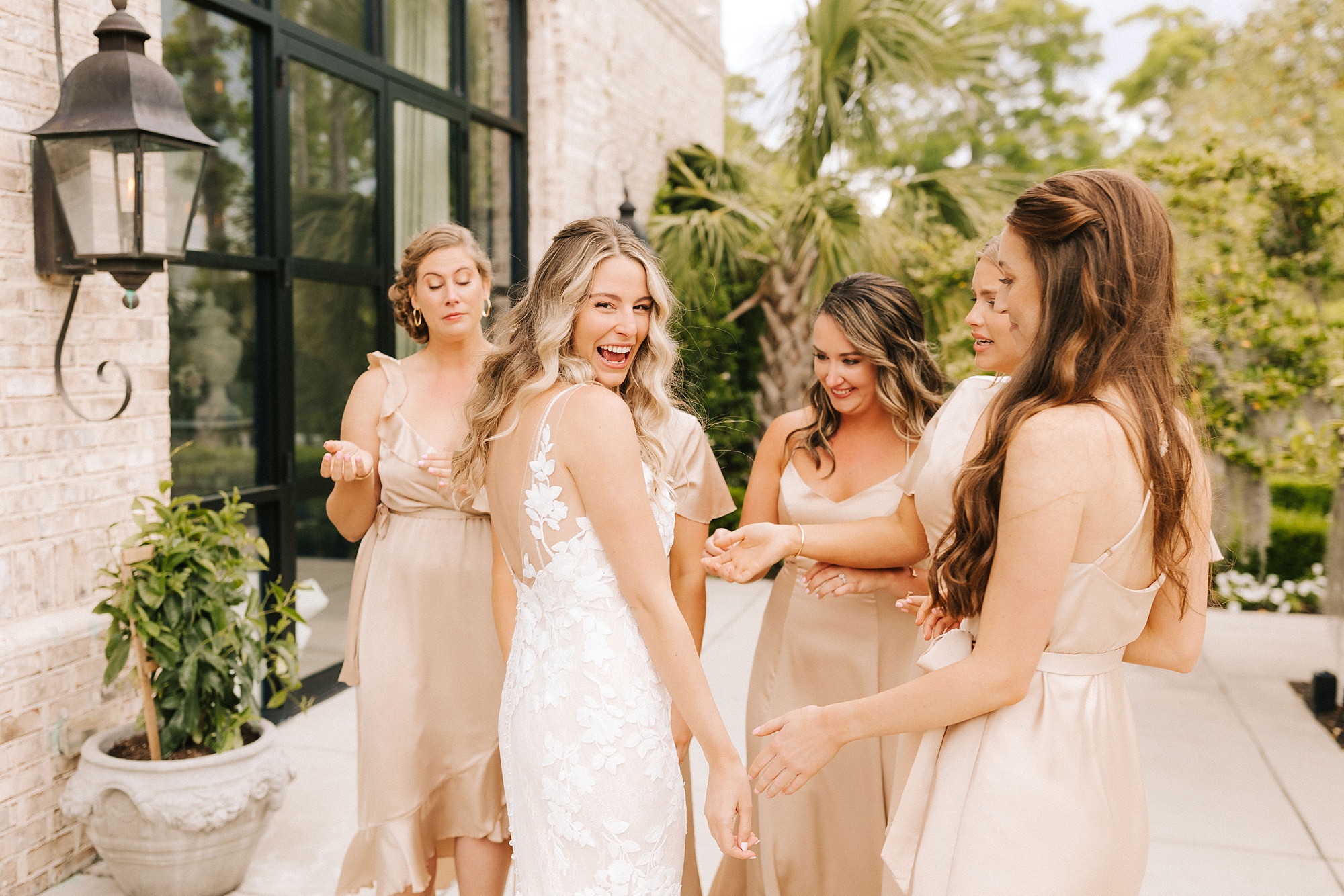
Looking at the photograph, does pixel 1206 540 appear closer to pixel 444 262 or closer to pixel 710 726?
pixel 710 726

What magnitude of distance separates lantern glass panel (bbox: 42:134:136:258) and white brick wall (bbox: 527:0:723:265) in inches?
123

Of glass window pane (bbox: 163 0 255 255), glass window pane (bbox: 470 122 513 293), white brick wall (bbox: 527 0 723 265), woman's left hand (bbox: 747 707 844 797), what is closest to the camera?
woman's left hand (bbox: 747 707 844 797)

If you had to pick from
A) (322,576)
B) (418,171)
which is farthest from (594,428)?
(418,171)

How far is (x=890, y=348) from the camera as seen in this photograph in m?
2.58

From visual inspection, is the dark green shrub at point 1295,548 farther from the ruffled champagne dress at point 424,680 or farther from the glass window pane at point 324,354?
the ruffled champagne dress at point 424,680

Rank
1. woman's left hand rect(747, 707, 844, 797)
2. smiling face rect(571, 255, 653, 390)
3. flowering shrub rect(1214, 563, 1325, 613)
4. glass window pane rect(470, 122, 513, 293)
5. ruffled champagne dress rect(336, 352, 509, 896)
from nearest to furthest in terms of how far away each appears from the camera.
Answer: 1. woman's left hand rect(747, 707, 844, 797)
2. smiling face rect(571, 255, 653, 390)
3. ruffled champagne dress rect(336, 352, 509, 896)
4. glass window pane rect(470, 122, 513, 293)
5. flowering shrub rect(1214, 563, 1325, 613)

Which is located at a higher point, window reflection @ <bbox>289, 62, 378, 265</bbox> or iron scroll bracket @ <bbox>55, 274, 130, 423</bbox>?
window reflection @ <bbox>289, 62, 378, 265</bbox>

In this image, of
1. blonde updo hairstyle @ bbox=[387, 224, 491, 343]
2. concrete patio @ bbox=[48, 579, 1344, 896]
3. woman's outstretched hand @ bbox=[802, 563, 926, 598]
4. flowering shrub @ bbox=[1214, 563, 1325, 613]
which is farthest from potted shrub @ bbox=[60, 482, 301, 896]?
flowering shrub @ bbox=[1214, 563, 1325, 613]

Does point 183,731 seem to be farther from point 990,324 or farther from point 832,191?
point 832,191

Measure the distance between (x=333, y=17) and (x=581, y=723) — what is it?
470 cm

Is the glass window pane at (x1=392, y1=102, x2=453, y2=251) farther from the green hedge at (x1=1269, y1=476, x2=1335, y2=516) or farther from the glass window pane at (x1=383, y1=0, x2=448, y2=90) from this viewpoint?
the green hedge at (x1=1269, y1=476, x2=1335, y2=516)

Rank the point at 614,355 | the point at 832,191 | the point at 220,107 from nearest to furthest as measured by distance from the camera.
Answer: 1. the point at 614,355
2. the point at 220,107
3. the point at 832,191

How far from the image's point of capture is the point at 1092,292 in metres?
1.41

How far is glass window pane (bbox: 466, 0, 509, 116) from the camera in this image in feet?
22.0
